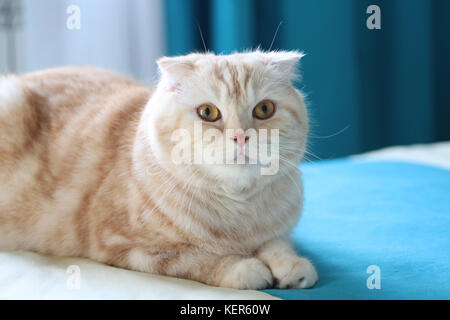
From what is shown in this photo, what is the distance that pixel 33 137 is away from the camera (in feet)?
5.51

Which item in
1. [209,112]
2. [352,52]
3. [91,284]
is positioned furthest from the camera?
[352,52]

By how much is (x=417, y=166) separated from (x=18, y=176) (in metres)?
1.88

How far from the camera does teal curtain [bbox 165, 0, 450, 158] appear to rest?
3436 mm

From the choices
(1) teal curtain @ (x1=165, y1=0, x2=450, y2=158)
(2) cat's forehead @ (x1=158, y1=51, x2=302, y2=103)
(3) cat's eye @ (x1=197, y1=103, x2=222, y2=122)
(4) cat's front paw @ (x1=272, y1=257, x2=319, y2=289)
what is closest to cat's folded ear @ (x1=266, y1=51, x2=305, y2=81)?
(2) cat's forehead @ (x1=158, y1=51, x2=302, y2=103)

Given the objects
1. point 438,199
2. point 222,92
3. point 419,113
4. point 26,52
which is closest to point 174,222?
point 222,92

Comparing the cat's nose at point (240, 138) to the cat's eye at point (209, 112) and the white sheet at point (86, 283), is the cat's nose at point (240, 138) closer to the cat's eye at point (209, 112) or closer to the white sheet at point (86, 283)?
the cat's eye at point (209, 112)

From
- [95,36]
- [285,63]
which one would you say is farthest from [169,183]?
[95,36]

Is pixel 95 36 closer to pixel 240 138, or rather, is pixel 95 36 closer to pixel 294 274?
pixel 240 138

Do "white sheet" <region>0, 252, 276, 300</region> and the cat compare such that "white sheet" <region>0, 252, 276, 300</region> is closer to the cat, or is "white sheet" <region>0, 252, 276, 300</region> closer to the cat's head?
the cat

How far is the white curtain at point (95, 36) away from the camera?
311 centimetres

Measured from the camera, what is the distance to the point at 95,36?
127 inches

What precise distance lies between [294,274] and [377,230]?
564mm

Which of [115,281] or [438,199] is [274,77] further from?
[438,199]

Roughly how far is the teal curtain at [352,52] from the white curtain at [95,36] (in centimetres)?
14
